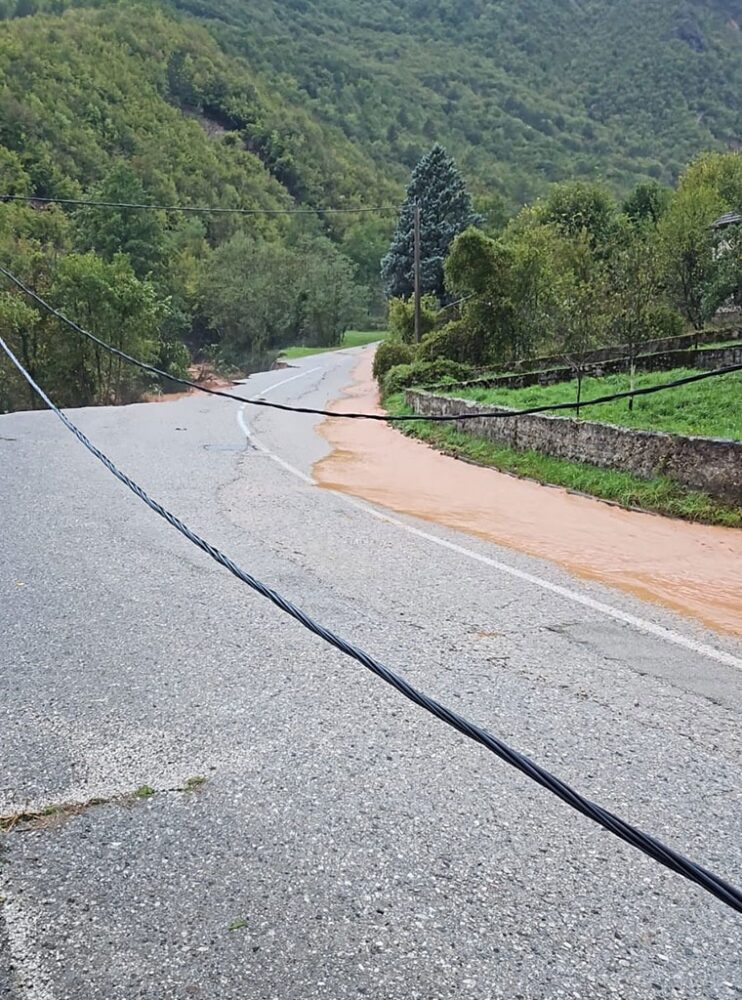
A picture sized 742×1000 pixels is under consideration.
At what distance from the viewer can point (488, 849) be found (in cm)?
280

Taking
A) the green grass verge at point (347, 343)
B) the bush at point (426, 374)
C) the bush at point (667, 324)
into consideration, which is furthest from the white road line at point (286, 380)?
the bush at point (667, 324)

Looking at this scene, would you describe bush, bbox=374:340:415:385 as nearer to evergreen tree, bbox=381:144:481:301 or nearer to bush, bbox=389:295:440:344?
bush, bbox=389:295:440:344

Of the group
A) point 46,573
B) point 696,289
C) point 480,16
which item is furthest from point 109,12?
point 46,573

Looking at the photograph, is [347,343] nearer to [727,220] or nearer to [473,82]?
[727,220]

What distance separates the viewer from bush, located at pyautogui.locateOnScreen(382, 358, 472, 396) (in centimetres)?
2297

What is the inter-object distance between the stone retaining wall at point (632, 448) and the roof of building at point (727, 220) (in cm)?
2860

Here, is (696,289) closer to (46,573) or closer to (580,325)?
(580,325)

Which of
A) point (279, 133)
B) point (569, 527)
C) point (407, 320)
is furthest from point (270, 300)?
point (279, 133)

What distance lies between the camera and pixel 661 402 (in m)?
13.8

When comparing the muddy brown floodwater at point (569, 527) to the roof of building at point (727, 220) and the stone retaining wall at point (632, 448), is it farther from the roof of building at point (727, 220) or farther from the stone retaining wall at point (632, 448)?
the roof of building at point (727, 220)

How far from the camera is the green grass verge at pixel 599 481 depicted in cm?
870

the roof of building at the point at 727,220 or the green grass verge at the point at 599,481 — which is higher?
the roof of building at the point at 727,220

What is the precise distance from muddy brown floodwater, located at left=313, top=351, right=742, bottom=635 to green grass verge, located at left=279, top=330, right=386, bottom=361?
133 ft

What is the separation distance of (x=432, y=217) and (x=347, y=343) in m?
15.1
